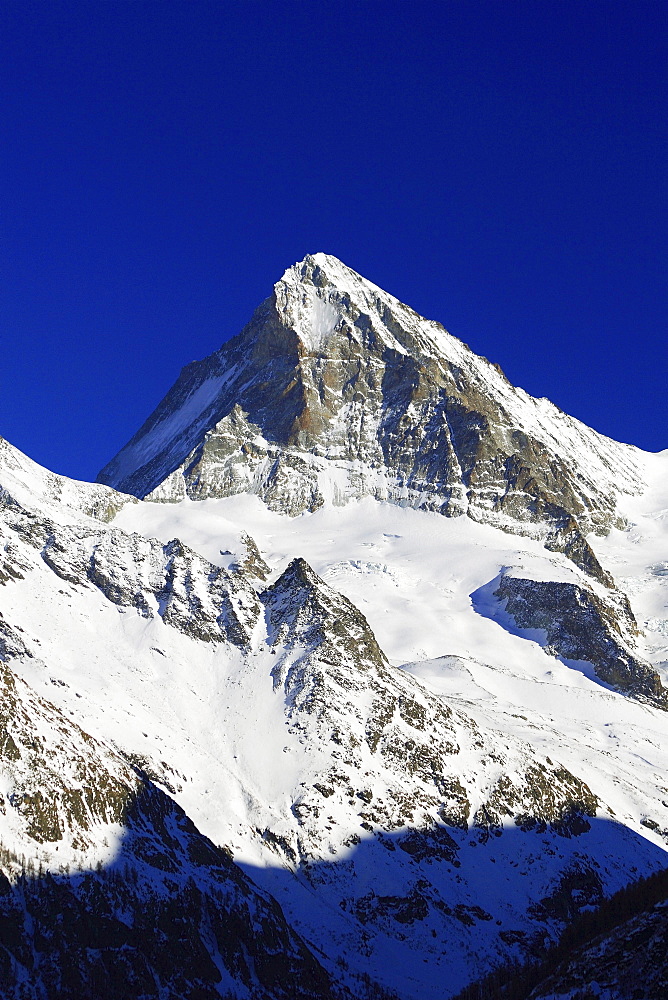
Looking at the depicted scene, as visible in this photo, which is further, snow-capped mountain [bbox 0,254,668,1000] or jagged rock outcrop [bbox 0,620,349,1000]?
snow-capped mountain [bbox 0,254,668,1000]

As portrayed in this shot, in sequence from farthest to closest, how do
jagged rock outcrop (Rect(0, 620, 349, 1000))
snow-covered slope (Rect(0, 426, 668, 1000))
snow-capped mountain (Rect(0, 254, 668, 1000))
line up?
snow-covered slope (Rect(0, 426, 668, 1000)), snow-capped mountain (Rect(0, 254, 668, 1000)), jagged rock outcrop (Rect(0, 620, 349, 1000))

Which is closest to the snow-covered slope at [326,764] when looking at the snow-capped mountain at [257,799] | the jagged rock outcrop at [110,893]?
the snow-capped mountain at [257,799]

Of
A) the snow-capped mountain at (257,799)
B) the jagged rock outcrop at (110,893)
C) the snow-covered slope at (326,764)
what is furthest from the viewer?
the snow-covered slope at (326,764)

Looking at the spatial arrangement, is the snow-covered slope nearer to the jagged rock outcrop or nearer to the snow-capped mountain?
the snow-capped mountain

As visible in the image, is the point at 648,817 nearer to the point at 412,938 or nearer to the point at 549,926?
the point at 549,926

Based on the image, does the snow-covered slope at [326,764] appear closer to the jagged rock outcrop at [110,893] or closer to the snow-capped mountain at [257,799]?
the snow-capped mountain at [257,799]

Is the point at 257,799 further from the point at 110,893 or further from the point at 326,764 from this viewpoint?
the point at 110,893

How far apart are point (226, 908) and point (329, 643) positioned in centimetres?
5252

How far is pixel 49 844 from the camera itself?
Answer: 67.1m

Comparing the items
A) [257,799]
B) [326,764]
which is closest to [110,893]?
[257,799]

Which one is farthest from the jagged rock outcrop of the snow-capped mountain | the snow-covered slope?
the snow-covered slope

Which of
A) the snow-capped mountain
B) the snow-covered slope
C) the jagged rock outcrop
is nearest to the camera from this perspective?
the jagged rock outcrop

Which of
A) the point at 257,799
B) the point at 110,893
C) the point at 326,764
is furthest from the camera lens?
the point at 326,764

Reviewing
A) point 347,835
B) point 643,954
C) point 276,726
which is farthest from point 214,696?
point 643,954
